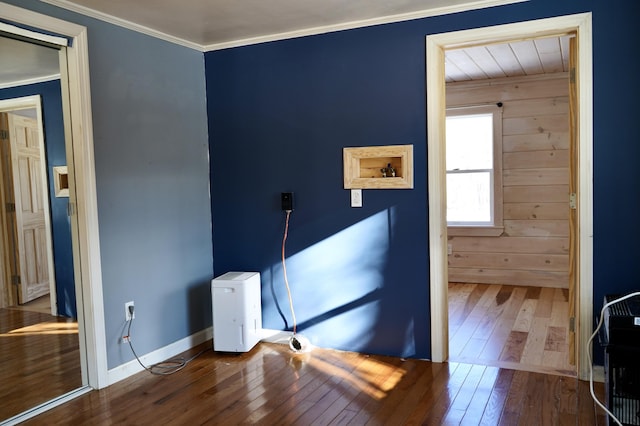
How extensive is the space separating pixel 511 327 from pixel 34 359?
3.59 meters

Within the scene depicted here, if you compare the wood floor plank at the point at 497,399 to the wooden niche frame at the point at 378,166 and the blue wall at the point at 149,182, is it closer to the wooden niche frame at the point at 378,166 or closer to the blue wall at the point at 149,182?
the wooden niche frame at the point at 378,166

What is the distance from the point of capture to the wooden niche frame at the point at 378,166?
335cm

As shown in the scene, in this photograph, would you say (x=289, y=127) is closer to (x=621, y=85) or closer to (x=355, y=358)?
(x=355, y=358)

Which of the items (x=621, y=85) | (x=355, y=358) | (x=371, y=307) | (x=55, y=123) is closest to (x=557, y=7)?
(x=621, y=85)

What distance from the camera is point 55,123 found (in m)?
4.61

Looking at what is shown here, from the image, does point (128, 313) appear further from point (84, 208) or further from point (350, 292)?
point (350, 292)

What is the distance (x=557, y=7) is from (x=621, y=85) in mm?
565

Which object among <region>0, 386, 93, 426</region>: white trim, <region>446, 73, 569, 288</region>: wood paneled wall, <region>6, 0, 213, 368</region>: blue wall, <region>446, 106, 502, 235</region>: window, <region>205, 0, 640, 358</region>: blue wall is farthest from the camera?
<region>446, 106, 502, 235</region>: window

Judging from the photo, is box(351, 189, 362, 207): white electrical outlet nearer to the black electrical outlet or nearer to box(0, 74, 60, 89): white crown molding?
the black electrical outlet

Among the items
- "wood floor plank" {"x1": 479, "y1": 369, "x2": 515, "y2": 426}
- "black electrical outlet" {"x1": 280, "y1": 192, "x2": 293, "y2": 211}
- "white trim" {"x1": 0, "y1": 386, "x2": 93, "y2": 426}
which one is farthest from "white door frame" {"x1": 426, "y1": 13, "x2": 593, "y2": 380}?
"white trim" {"x1": 0, "y1": 386, "x2": 93, "y2": 426}

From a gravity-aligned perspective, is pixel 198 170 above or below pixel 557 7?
below

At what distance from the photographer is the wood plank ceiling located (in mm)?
4199

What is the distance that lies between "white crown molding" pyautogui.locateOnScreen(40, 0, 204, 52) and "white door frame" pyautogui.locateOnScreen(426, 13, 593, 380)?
173cm

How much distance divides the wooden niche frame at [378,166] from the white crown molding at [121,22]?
141 cm
